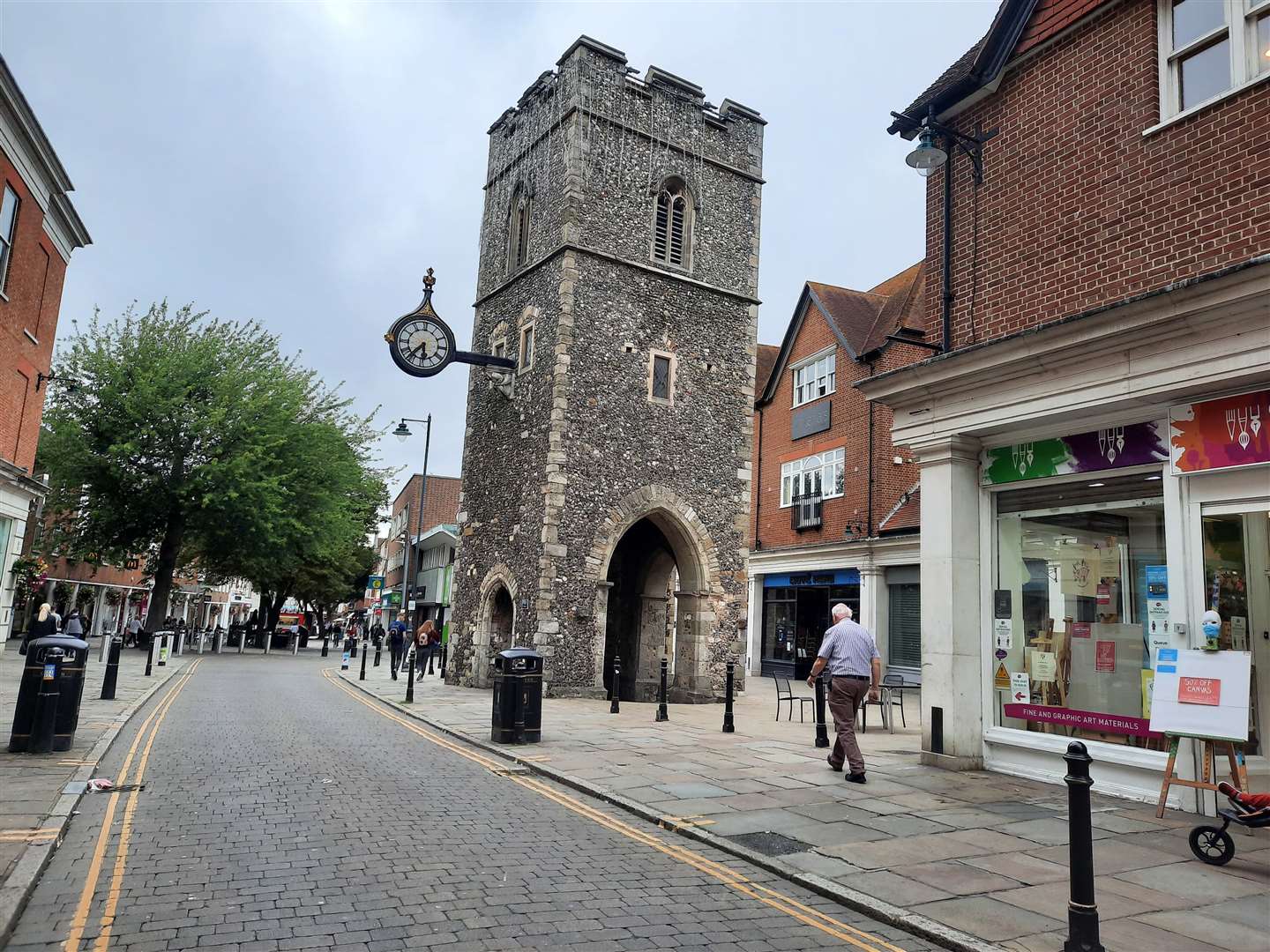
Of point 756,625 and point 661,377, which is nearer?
point 661,377

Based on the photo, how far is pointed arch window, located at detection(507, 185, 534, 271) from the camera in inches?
904

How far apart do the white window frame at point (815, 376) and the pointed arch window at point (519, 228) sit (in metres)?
9.79

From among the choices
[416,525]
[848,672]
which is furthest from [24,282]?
[416,525]

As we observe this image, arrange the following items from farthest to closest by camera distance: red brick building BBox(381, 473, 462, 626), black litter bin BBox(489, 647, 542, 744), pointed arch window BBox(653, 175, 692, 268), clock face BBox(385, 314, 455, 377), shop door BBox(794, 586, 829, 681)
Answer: red brick building BBox(381, 473, 462, 626)
shop door BBox(794, 586, 829, 681)
pointed arch window BBox(653, 175, 692, 268)
clock face BBox(385, 314, 455, 377)
black litter bin BBox(489, 647, 542, 744)

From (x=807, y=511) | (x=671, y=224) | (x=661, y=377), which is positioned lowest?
(x=807, y=511)

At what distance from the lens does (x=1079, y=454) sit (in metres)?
8.82

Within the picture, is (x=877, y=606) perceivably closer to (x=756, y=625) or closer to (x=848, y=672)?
(x=756, y=625)

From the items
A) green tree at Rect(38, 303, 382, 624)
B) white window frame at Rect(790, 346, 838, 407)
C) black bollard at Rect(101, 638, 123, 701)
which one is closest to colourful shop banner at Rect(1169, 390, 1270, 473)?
black bollard at Rect(101, 638, 123, 701)

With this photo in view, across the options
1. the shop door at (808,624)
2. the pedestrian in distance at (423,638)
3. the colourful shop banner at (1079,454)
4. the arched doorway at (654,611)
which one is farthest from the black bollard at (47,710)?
the shop door at (808,624)

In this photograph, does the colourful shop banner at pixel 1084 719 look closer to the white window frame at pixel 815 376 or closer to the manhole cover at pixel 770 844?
the manhole cover at pixel 770 844

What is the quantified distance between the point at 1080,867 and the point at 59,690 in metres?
9.58

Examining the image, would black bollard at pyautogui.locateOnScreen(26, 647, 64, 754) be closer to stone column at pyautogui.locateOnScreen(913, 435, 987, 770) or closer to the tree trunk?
stone column at pyautogui.locateOnScreen(913, 435, 987, 770)

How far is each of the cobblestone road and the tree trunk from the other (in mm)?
25467

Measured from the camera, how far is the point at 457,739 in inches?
477
